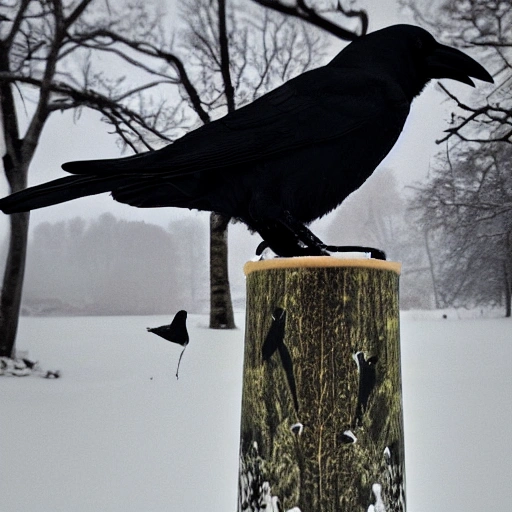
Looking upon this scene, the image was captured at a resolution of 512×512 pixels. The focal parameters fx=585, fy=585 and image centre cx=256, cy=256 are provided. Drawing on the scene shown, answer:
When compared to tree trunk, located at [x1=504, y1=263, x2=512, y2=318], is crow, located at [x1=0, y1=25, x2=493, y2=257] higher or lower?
higher

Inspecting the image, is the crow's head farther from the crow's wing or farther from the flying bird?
the flying bird

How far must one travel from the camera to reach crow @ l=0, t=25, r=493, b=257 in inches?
35.5

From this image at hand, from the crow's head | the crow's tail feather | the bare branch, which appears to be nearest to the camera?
the crow's tail feather

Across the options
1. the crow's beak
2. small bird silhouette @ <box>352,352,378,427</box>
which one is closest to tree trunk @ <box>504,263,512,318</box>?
the crow's beak

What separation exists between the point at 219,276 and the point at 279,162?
995 mm

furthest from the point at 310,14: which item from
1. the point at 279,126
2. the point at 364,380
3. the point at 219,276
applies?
the point at 364,380

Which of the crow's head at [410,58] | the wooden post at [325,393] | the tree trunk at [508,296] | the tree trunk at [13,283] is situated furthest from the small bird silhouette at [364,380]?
the tree trunk at [13,283]

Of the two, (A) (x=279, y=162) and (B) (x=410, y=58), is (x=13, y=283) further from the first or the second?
(B) (x=410, y=58)

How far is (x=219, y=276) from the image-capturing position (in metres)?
1.88

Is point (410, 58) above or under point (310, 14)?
under

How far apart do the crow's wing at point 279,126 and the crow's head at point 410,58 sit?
0.05 metres

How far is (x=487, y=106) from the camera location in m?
1.92

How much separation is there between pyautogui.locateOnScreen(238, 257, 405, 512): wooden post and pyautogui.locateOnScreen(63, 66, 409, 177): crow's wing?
0.61 feet

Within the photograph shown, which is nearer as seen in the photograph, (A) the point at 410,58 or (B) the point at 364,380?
(B) the point at 364,380
